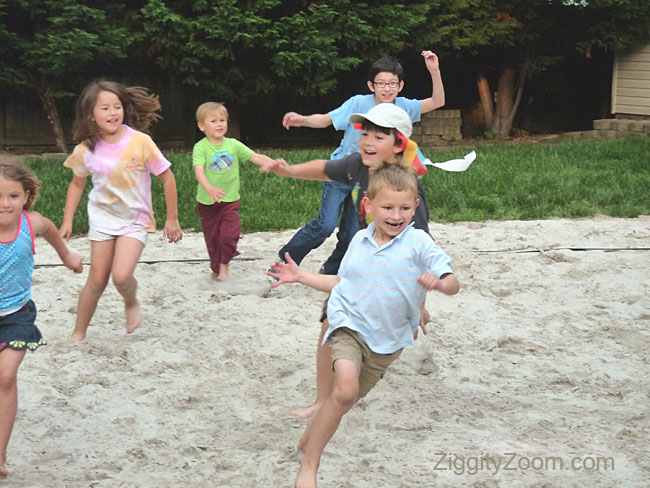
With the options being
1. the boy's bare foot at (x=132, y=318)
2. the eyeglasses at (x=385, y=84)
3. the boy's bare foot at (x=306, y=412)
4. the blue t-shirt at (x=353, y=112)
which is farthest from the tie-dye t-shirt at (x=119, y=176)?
the boy's bare foot at (x=306, y=412)

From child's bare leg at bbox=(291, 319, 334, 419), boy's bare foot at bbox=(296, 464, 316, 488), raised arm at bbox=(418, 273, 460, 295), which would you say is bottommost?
boy's bare foot at bbox=(296, 464, 316, 488)

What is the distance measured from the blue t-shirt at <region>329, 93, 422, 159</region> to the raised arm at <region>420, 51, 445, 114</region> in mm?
58

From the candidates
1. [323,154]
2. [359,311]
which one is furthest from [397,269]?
[323,154]

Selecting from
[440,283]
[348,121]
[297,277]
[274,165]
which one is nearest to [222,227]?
[348,121]

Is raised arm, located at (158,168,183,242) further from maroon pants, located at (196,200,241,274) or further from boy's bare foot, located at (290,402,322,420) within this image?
boy's bare foot, located at (290,402,322,420)

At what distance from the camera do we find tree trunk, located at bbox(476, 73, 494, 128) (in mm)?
17188

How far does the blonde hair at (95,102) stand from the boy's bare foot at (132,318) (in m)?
1.01

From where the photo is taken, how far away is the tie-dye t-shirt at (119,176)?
5078 mm

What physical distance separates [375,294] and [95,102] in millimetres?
2296

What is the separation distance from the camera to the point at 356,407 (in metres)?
4.43

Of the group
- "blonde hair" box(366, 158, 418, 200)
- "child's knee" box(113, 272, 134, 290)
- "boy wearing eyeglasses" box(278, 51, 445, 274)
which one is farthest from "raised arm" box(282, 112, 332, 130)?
"blonde hair" box(366, 158, 418, 200)

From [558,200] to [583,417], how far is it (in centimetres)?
500

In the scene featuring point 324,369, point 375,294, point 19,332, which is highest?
point 375,294

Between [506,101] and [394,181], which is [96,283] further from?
[506,101]
